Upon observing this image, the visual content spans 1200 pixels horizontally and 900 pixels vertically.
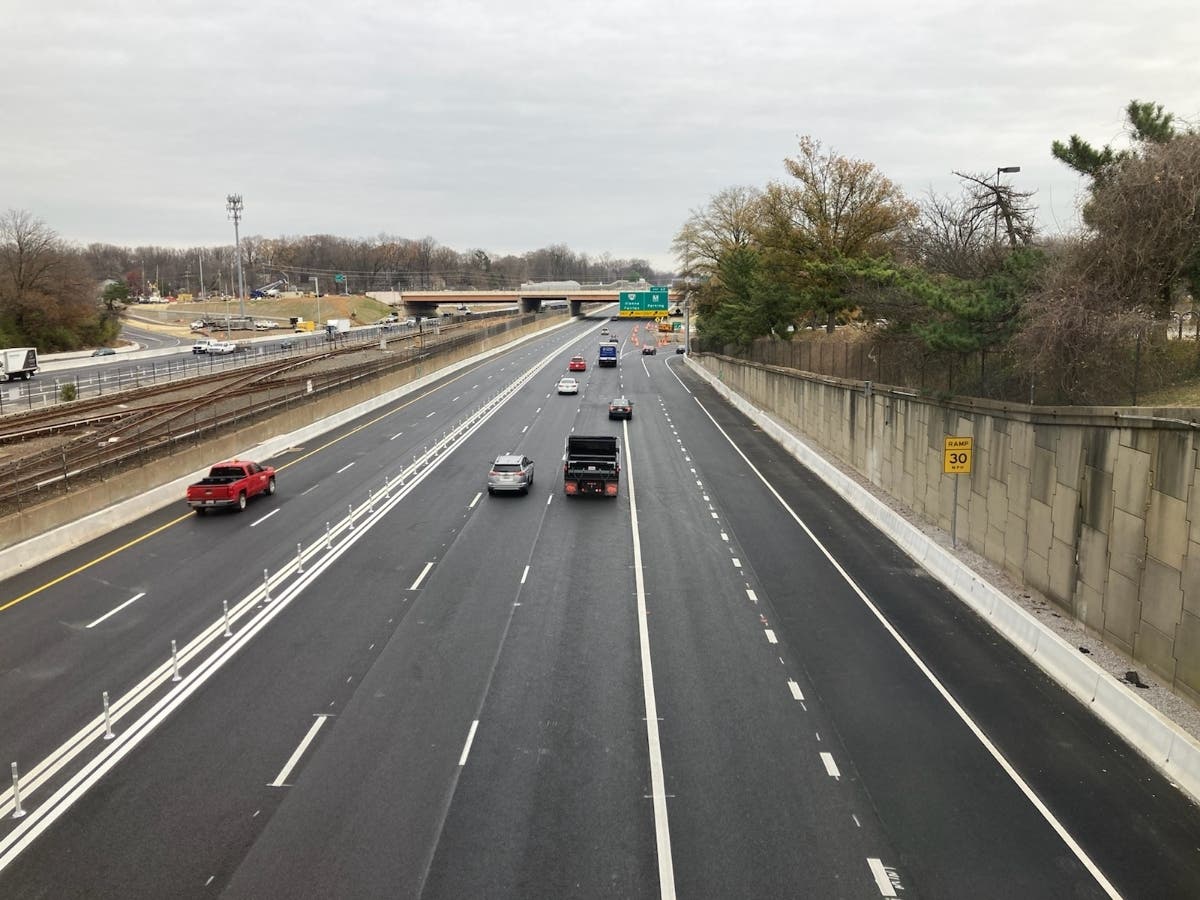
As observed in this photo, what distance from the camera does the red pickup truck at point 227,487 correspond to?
2875 centimetres

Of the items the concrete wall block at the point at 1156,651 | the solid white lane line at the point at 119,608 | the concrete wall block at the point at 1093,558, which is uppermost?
the concrete wall block at the point at 1093,558

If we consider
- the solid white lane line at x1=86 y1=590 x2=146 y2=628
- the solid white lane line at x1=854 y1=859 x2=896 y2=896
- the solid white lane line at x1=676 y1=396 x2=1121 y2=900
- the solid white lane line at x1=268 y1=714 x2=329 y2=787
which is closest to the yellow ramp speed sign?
the solid white lane line at x1=676 y1=396 x2=1121 y2=900

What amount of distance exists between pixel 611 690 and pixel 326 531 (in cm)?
1437

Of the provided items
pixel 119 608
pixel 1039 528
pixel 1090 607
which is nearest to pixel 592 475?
pixel 1039 528

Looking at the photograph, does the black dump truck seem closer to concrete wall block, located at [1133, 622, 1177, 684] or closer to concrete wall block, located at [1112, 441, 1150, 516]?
concrete wall block, located at [1112, 441, 1150, 516]

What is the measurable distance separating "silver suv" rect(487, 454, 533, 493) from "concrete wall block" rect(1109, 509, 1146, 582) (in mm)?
20163

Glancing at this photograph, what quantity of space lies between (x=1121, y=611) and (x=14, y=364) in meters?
72.2

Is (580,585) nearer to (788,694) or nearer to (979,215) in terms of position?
(788,694)

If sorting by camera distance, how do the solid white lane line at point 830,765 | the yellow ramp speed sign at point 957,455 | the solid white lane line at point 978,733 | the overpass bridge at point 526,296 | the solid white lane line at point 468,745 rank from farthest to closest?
the overpass bridge at point 526,296 < the yellow ramp speed sign at point 957,455 < the solid white lane line at point 468,745 < the solid white lane line at point 830,765 < the solid white lane line at point 978,733

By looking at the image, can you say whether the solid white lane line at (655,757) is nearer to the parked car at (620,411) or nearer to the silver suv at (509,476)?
the silver suv at (509,476)

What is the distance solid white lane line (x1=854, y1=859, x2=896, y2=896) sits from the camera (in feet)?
31.1

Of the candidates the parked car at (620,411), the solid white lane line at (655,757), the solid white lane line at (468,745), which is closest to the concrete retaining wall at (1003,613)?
the solid white lane line at (655,757)

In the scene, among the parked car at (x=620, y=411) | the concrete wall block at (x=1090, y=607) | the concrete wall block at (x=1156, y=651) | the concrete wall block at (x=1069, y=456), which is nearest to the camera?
the concrete wall block at (x=1156, y=651)

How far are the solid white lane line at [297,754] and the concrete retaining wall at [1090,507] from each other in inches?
547
